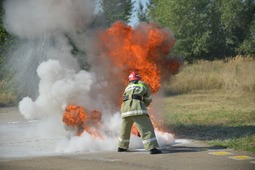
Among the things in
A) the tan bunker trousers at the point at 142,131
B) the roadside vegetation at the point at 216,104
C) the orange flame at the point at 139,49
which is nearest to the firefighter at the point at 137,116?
the tan bunker trousers at the point at 142,131

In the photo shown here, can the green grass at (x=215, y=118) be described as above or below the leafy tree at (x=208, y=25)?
below

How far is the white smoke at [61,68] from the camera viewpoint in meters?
11.1

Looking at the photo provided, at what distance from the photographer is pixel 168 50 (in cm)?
1173

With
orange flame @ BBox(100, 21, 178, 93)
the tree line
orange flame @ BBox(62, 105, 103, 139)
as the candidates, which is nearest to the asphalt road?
orange flame @ BBox(62, 105, 103, 139)

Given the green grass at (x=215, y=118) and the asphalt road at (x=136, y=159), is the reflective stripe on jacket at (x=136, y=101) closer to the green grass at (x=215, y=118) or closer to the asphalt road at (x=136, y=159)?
the asphalt road at (x=136, y=159)

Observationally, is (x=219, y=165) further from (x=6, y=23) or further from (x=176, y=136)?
(x=6, y=23)

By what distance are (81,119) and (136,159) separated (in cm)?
217

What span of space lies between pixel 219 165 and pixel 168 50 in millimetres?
3920

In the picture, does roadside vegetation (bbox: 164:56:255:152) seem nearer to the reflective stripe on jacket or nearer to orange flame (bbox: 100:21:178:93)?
orange flame (bbox: 100:21:178:93)

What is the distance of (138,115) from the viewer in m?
10.1

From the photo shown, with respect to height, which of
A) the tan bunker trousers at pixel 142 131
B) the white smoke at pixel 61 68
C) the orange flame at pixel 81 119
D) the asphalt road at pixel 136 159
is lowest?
the asphalt road at pixel 136 159

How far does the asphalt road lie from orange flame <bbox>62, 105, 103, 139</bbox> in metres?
0.84

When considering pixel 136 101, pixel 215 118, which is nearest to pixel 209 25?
pixel 215 118

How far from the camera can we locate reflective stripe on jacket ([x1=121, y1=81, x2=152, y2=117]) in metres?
10.1
